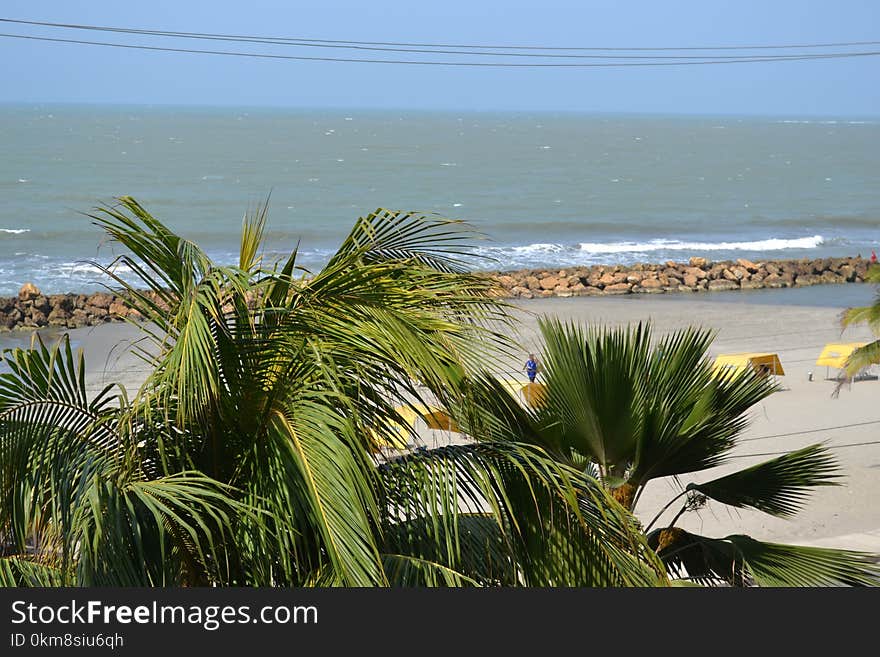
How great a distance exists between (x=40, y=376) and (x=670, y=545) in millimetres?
3176

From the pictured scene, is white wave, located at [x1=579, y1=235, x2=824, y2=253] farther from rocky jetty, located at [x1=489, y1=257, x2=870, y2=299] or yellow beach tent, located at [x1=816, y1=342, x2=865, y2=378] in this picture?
yellow beach tent, located at [x1=816, y1=342, x2=865, y2=378]

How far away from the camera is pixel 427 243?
455cm

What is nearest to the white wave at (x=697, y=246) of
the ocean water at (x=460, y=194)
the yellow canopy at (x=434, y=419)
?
the ocean water at (x=460, y=194)

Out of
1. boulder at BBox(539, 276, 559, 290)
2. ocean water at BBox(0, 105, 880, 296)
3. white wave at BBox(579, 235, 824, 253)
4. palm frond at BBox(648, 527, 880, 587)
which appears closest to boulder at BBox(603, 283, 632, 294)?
boulder at BBox(539, 276, 559, 290)

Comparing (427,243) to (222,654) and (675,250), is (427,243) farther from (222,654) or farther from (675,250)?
(675,250)

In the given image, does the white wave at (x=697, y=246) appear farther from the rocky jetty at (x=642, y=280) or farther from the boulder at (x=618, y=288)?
the boulder at (x=618, y=288)

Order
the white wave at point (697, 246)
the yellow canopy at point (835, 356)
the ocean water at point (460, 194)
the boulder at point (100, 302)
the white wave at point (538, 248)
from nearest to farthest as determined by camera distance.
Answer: the yellow canopy at point (835, 356)
the boulder at point (100, 302)
the white wave at point (538, 248)
the ocean water at point (460, 194)
the white wave at point (697, 246)

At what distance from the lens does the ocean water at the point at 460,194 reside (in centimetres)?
5094

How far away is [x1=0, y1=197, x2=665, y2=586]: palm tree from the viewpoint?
3461 mm

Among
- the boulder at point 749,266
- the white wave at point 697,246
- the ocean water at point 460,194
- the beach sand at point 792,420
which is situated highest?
the ocean water at point 460,194

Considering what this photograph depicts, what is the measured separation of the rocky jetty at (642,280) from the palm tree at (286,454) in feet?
96.1

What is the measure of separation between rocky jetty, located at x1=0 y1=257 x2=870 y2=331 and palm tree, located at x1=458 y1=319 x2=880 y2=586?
28758mm

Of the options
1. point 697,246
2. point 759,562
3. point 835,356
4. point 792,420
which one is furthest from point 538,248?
point 759,562

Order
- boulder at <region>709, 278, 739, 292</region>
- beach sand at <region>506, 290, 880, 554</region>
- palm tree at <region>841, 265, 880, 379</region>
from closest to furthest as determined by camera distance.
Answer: beach sand at <region>506, 290, 880, 554</region>
palm tree at <region>841, 265, 880, 379</region>
boulder at <region>709, 278, 739, 292</region>
